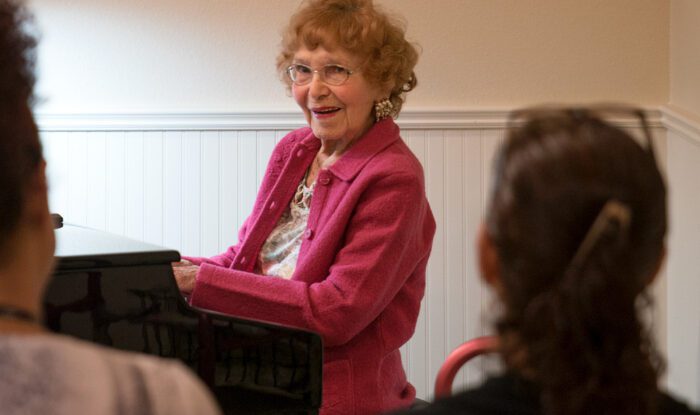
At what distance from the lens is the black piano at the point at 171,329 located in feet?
5.93

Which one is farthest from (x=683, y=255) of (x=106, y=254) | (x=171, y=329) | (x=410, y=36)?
(x=106, y=254)

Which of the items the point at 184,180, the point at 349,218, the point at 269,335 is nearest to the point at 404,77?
the point at 349,218

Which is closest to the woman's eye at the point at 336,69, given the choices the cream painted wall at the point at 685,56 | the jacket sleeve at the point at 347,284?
the jacket sleeve at the point at 347,284

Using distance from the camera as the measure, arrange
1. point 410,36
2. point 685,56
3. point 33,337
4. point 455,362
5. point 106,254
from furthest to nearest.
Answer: point 410,36 < point 685,56 < point 106,254 < point 455,362 < point 33,337

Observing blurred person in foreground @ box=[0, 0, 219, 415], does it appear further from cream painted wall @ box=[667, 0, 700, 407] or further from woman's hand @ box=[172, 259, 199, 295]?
cream painted wall @ box=[667, 0, 700, 407]

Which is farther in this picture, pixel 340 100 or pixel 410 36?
pixel 410 36

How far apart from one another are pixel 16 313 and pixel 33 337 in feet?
0.17

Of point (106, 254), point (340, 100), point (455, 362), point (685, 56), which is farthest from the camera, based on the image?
point (685, 56)

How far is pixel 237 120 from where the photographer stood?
3.40 meters

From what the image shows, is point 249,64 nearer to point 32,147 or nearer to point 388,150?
point 388,150

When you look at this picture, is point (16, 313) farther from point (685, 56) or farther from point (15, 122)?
point (685, 56)

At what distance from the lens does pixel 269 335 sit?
1.96 m

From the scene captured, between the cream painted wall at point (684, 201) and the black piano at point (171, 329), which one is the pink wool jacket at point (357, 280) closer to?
the black piano at point (171, 329)

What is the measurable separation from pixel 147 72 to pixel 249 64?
0.36 m
